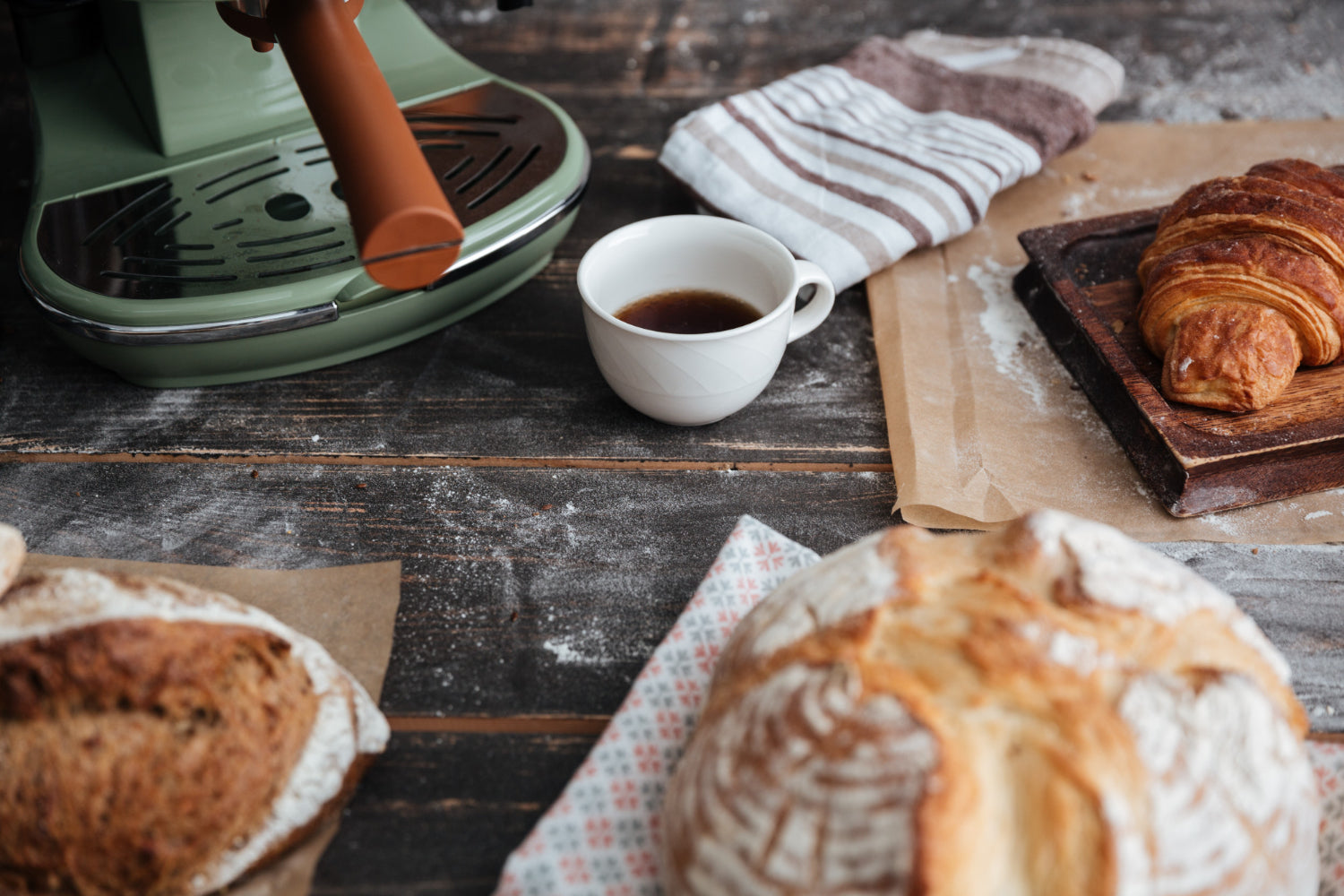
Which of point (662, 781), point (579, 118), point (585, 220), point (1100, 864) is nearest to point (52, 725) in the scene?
point (662, 781)

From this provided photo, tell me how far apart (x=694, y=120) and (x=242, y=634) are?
36.4 inches

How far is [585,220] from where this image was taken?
4.37 feet

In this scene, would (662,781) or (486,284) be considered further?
(486,284)

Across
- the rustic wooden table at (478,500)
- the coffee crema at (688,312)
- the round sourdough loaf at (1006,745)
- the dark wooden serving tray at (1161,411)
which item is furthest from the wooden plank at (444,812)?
the dark wooden serving tray at (1161,411)

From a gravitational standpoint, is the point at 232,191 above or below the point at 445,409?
above

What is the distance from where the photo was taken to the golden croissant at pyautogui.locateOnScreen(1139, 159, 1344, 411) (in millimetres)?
952

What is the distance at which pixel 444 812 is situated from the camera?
28.9 inches

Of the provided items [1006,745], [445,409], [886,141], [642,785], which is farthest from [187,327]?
[886,141]

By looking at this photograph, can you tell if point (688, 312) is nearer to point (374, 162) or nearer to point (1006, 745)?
point (374, 162)

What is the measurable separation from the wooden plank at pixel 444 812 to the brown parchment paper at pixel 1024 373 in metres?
0.44

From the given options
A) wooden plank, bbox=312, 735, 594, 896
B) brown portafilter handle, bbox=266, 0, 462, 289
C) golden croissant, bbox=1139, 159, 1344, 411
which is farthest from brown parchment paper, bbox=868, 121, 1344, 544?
brown portafilter handle, bbox=266, 0, 462, 289

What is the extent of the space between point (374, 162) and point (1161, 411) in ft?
2.47

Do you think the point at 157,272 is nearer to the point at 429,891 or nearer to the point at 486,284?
the point at 486,284

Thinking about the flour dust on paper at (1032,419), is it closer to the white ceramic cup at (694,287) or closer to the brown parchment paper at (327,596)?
the white ceramic cup at (694,287)
